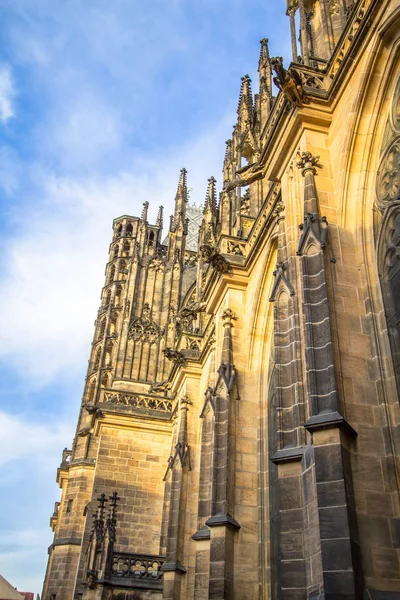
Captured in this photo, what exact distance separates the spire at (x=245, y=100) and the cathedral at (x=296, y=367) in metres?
0.07

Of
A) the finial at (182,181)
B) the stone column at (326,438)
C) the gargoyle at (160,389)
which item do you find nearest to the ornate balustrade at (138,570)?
the gargoyle at (160,389)

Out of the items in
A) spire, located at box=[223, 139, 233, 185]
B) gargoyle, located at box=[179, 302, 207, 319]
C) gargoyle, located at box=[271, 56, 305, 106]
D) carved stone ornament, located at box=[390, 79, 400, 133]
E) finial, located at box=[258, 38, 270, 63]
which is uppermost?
finial, located at box=[258, 38, 270, 63]

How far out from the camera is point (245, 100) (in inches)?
811

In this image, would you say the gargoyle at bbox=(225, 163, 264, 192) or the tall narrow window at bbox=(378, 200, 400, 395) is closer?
the tall narrow window at bbox=(378, 200, 400, 395)

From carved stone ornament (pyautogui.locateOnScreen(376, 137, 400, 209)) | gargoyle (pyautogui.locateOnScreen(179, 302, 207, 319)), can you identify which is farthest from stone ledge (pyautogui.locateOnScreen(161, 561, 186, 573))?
carved stone ornament (pyautogui.locateOnScreen(376, 137, 400, 209))

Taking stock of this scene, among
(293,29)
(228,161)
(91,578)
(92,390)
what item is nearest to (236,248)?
(228,161)

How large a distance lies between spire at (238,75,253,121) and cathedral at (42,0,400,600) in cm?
7

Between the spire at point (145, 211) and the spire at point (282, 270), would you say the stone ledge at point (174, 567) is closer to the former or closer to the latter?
the spire at point (282, 270)

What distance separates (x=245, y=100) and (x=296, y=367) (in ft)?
47.2

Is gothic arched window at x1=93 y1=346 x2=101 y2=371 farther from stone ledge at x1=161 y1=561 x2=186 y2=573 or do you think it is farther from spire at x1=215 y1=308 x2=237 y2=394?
spire at x1=215 y1=308 x2=237 y2=394

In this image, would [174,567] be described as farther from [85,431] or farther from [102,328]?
[102,328]

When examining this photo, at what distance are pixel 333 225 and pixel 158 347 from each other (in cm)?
1877

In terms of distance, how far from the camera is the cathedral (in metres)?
7.17

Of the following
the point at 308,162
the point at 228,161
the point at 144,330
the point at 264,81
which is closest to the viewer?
the point at 308,162
